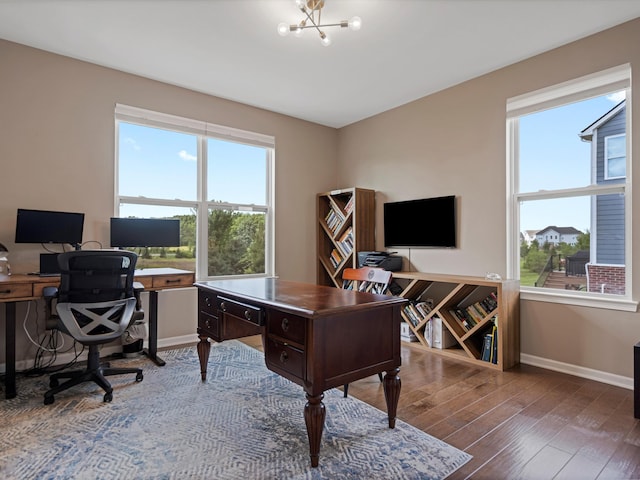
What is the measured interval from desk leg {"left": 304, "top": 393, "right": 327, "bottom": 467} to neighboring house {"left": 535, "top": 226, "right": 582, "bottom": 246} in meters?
2.63

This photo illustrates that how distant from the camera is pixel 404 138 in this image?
4.26 m

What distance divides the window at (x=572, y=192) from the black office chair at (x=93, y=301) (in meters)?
3.31

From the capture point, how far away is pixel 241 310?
7.08 ft

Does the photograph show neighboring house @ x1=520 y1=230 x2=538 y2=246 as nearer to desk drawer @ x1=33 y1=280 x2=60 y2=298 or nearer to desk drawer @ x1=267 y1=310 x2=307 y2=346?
desk drawer @ x1=267 y1=310 x2=307 y2=346

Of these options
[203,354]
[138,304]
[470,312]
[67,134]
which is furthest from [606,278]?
[67,134]

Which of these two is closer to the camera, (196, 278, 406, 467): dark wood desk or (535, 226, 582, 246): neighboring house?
(196, 278, 406, 467): dark wood desk

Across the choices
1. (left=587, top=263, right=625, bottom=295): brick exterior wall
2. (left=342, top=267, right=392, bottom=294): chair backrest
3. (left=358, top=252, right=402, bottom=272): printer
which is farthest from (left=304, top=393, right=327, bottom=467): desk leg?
(left=587, top=263, right=625, bottom=295): brick exterior wall

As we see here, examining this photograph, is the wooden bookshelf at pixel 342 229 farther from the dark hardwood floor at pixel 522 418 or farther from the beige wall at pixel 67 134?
the dark hardwood floor at pixel 522 418

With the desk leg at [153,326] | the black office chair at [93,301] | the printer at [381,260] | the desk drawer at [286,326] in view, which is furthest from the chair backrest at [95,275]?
the printer at [381,260]

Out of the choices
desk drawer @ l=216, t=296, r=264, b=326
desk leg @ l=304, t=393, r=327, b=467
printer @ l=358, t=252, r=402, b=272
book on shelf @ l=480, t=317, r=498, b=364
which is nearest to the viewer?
desk leg @ l=304, t=393, r=327, b=467

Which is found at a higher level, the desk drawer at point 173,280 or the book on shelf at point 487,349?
the desk drawer at point 173,280

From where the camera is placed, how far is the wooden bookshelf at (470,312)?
303cm

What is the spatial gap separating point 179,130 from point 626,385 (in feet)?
15.0

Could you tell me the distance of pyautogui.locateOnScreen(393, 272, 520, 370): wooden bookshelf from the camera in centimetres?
303
